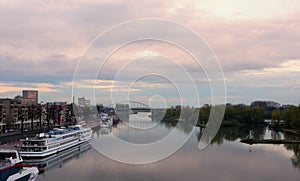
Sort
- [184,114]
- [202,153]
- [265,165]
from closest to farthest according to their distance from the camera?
1. [265,165]
2. [202,153]
3. [184,114]

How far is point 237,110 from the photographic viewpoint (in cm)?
2259

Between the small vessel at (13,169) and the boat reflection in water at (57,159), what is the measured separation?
1.30 metres

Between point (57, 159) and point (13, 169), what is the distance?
11.4 ft

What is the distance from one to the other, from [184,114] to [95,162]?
16.4m

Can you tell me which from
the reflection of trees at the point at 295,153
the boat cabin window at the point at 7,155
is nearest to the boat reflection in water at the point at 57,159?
the boat cabin window at the point at 7,155

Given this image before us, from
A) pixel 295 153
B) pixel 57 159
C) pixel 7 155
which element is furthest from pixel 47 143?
pixel 295 153

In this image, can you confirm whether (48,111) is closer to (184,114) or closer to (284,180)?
(184,114)

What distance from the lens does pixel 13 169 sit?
5781 mm

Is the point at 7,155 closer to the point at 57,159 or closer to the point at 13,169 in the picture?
the point at 13,169

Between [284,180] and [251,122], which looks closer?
[284,180]

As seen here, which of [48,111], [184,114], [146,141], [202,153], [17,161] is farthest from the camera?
[184,114]

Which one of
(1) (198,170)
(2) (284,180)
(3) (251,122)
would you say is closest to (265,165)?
(2) (284,180)

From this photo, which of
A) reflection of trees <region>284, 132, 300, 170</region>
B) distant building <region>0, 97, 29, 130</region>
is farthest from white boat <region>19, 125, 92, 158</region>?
reflection of trees <region>284, 132, 300, 170</region>

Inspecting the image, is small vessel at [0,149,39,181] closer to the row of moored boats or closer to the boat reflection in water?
the row of moored boats
